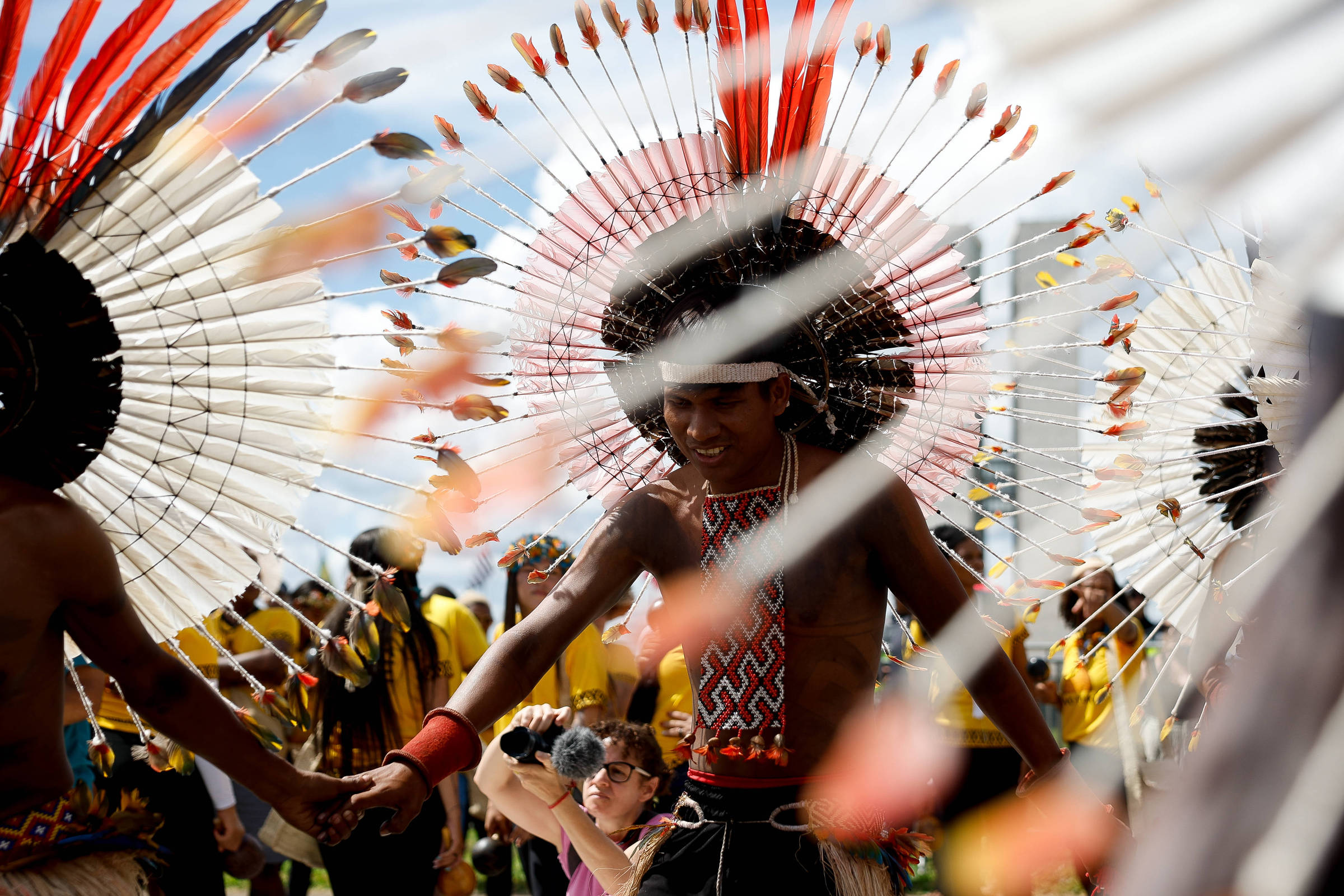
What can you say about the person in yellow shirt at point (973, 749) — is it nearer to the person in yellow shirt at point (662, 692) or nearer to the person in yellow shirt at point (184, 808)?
the person in yellow shirt at point (662, 692)

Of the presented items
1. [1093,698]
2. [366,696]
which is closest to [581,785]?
[366,696]

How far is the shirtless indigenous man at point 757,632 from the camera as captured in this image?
2.47 meters

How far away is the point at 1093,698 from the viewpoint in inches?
233

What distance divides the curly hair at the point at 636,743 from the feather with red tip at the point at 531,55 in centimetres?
202

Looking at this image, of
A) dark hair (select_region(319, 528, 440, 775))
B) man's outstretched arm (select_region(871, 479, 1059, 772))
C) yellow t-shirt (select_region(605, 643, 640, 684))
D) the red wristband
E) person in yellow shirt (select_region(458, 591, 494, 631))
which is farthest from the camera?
person in yellow shirt (select_region(458, 591, 494, 631))

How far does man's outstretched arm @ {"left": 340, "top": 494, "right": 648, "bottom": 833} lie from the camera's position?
2209 mm

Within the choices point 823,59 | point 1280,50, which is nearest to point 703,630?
point 823,59

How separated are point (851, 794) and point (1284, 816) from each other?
1776 millimetres

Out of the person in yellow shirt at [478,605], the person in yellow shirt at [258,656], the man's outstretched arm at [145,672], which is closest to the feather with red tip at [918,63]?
the man's outstretched arm at [145,672]

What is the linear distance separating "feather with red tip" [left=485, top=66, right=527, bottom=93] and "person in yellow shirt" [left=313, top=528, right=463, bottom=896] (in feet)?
6.19

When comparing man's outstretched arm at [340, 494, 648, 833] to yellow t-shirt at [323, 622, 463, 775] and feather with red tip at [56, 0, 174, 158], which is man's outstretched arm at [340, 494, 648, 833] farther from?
yellow t-shirt at [323, 622, 463, 775]

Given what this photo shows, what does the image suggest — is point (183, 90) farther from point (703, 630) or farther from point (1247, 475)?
point (1247, 475)

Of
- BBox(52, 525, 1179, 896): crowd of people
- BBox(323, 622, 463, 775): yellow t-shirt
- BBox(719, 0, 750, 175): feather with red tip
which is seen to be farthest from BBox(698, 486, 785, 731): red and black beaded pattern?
BBox(323, 622, 463, 775): yellow t-shirt

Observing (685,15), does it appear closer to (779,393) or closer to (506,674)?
(779,393)
